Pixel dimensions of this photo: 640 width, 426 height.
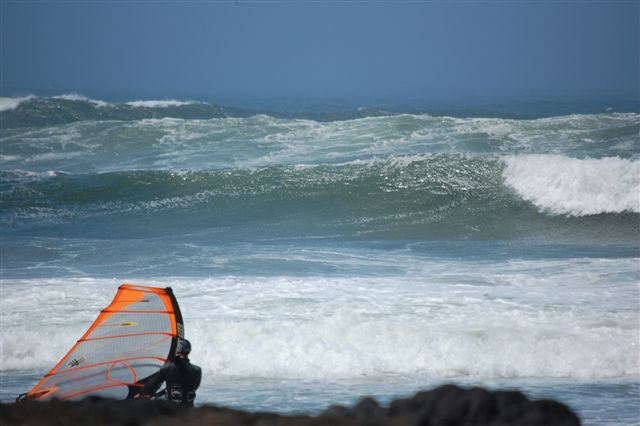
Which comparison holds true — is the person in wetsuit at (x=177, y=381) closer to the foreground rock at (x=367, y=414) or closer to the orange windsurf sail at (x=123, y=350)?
the orange windsurf sail at (x=123, y=350)

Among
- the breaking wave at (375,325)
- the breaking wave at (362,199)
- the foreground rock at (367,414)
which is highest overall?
the foreground rock at (367,414)

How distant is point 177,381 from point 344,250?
9.03 m

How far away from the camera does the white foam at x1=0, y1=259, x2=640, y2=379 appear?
25.2 ft

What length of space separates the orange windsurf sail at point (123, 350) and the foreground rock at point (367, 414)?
7.55 ft

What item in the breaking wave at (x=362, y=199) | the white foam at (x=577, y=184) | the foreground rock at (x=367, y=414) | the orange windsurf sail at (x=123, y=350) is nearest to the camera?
the foreground rock at (x=367, y=414)

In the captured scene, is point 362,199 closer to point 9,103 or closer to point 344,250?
point 344,250

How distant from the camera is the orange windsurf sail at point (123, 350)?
13.2ft

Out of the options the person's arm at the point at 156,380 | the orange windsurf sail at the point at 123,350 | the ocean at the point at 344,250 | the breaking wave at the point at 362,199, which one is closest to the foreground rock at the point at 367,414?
the orange windsurf sail at the point at 123,350

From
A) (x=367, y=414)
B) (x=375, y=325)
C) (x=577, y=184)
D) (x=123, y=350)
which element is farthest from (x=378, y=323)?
(x=577, y=184)

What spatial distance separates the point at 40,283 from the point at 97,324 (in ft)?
20.2

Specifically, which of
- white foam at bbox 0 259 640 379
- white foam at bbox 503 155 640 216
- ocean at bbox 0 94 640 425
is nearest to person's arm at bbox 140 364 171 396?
ocean at bbox 0 94 640 425

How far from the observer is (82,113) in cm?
3366

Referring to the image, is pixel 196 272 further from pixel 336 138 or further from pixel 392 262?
pixel 336 138

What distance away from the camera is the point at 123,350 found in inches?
173
